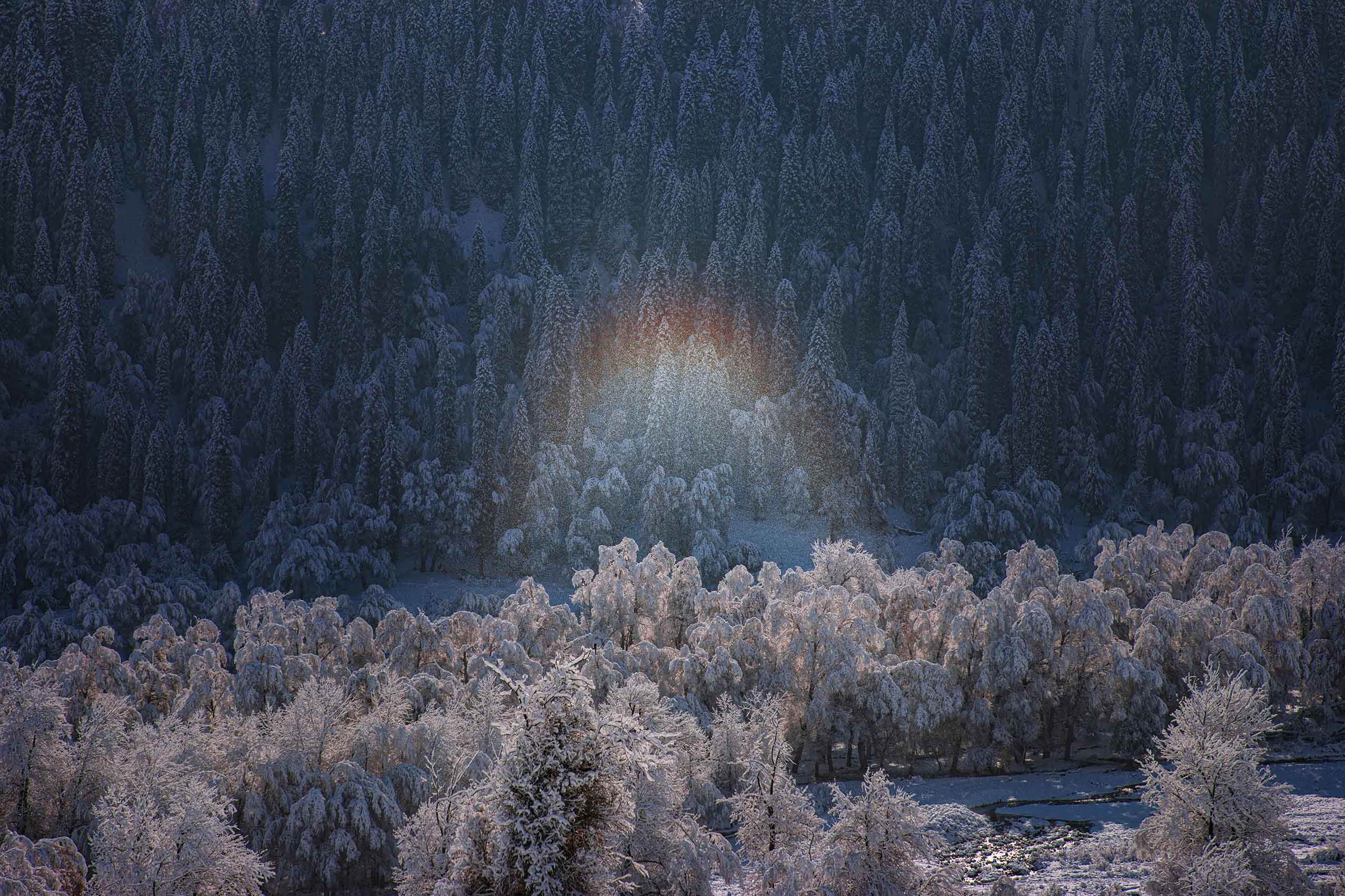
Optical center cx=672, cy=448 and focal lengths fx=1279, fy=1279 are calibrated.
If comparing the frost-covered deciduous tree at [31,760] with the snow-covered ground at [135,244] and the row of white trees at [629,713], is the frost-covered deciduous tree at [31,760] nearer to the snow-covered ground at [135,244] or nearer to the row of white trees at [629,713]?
the row of white trees at [629,713]

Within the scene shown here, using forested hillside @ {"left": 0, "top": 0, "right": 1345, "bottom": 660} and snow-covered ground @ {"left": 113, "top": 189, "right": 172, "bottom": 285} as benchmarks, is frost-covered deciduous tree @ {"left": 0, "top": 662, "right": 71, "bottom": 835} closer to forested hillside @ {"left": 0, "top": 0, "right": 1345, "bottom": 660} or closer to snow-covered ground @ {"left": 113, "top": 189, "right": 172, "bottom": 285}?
forested hillside @ {"left": 0, "top": 0, "right": 1345, "bottom": 660}

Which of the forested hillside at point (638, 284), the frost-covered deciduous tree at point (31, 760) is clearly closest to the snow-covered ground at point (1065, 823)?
the frost-covered deciduous tree at point (31, 760)

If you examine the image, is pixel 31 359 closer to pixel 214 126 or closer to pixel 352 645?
pixel 214 126

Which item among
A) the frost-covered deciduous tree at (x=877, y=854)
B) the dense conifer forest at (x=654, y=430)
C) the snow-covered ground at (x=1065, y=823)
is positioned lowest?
the snow-covered ground at (x=1065, y=823)

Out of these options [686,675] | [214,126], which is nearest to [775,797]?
[686,675]

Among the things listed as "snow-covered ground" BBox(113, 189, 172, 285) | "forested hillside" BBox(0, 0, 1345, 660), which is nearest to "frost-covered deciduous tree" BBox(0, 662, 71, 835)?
"forested hillside" BBox(0, 0, 1345, 660)

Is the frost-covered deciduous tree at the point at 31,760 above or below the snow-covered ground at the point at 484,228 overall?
below
